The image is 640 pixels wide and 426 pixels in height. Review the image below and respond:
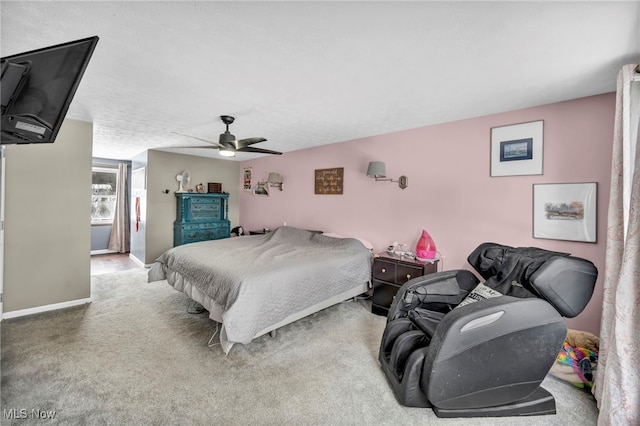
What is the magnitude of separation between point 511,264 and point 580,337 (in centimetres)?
97

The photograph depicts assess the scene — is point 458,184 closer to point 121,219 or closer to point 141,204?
point 141,204

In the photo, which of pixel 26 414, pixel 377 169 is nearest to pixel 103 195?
pixel 26 414

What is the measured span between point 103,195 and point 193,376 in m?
6.24

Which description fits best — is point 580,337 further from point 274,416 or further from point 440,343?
point 274,416

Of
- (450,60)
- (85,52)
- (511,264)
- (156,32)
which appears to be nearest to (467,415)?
(511,264)

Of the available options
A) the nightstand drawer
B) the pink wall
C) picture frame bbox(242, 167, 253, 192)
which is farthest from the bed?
picture frame bbox(242, 167, 253, 192)

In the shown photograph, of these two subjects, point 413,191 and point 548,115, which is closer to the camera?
point 548,115

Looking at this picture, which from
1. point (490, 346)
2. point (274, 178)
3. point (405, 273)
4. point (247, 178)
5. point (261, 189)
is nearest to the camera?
point (490, 346)

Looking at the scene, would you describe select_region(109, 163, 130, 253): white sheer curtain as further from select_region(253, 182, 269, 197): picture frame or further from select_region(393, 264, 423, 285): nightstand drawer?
select_region(393, 264, 423, 285): nightstand drawer

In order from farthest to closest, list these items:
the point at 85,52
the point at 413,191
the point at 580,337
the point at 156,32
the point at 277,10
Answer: the point at 413,191
the point at 580,337
the point at 156,32
the point at 277,10
the point at 85,52

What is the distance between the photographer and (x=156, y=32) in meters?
1.52

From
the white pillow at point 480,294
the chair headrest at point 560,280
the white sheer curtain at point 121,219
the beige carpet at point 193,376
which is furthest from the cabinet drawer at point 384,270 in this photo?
the white sheer curtain at point 121,219

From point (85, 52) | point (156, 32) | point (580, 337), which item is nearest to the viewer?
point (85, 52)

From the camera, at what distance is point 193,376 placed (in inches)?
80.0
